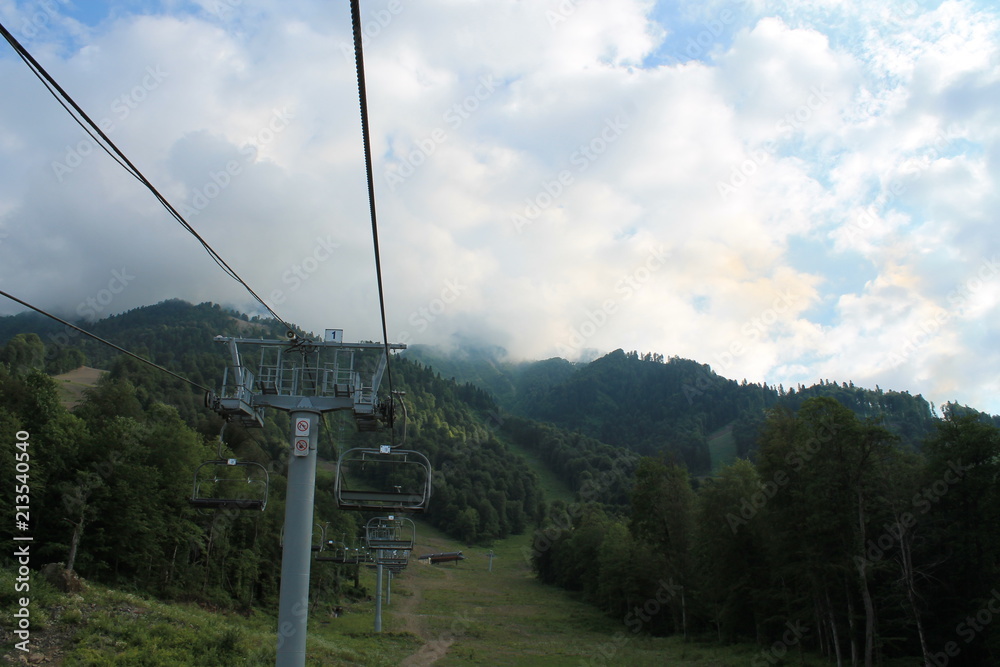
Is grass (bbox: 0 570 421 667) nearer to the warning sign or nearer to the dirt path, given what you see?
the dirt path

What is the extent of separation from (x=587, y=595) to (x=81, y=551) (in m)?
61.8

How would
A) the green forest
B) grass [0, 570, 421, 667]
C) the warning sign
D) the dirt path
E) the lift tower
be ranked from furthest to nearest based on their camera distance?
the dirt path, the green forest, grass [0, 570, 421, 667], the warning sign, the lift tower

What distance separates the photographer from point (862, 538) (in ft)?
97.4

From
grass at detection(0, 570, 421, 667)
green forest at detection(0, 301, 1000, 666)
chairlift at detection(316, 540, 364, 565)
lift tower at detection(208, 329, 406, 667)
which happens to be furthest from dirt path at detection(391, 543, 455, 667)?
lift tower at detection(208, 329, 406, 667)

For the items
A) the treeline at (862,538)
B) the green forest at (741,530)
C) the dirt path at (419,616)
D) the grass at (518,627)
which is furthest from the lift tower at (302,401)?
the grass at (518,627)

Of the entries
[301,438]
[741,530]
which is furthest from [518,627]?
[301,438]

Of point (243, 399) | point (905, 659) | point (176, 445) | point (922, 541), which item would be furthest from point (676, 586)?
point (243, 399)

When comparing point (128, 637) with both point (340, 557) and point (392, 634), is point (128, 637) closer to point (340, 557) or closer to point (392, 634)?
point (392, 634)

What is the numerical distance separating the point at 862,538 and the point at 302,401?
1027 inches

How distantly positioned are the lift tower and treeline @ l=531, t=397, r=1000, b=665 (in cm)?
2351

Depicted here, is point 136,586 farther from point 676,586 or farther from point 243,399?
point 676,586

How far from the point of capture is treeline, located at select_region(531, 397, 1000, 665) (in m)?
29.7

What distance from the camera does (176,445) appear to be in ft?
151

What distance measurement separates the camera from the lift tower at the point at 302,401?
55.0ft
